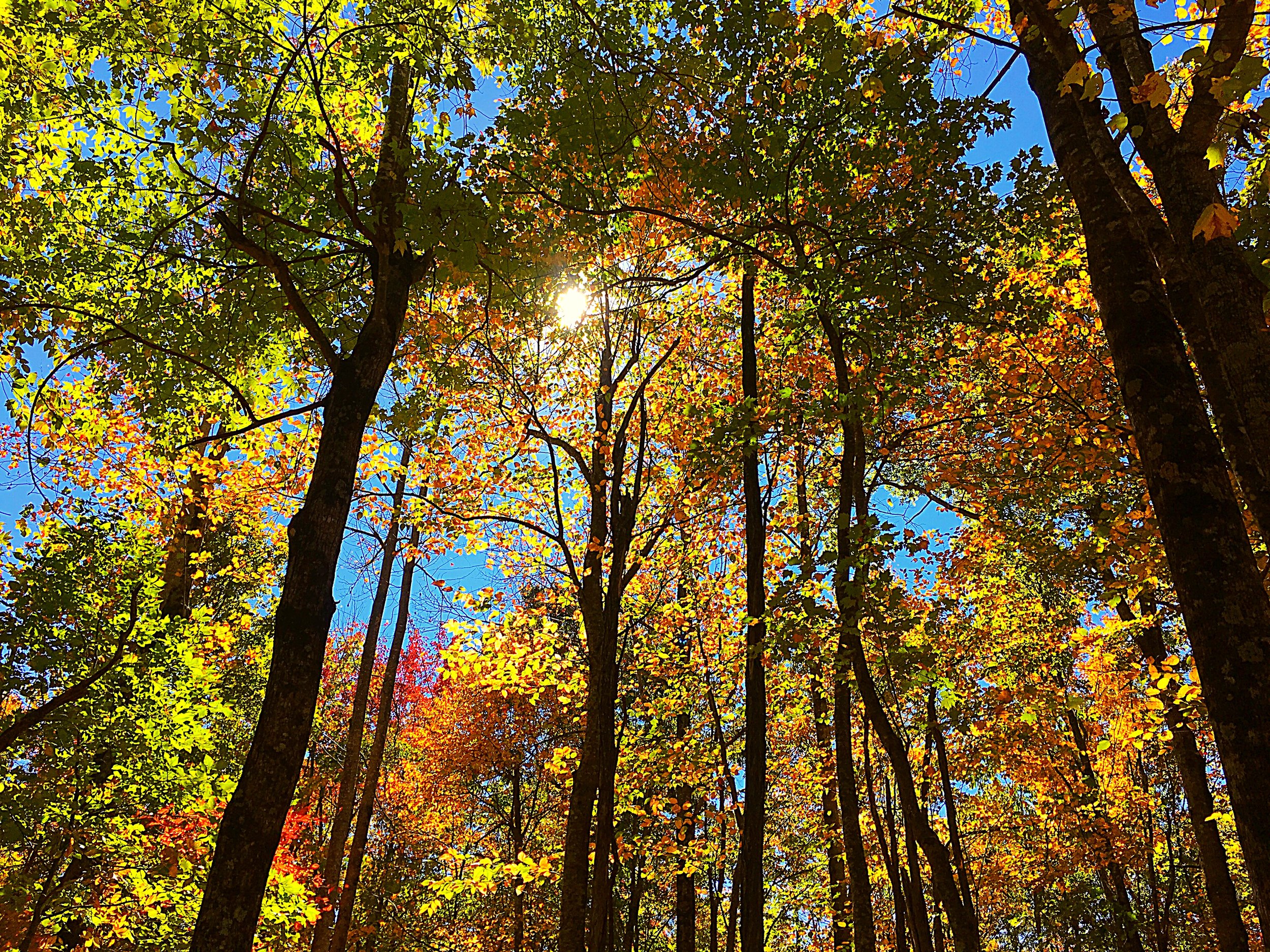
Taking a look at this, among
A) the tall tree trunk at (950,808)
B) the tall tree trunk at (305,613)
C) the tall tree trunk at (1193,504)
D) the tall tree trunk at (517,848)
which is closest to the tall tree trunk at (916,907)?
the tall tree trunk at (950,808)

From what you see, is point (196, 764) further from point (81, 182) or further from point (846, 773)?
point (846, 773)

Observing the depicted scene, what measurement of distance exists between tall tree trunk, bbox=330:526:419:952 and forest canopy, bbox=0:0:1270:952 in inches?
4.3

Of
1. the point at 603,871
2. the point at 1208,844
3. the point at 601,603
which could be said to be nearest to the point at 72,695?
the point at 601,603

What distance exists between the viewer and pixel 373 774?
13125 mm

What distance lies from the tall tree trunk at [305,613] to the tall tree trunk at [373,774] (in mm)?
6095

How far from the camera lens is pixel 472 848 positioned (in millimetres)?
30281

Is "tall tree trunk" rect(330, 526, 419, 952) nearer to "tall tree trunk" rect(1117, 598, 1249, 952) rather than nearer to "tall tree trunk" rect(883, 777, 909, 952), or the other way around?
"tall tree trunk" rect(883, 777, 909, 952)

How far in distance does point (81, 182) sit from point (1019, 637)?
16.3 metres

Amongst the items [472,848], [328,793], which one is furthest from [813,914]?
[328,793]

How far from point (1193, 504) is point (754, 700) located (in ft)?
16.4

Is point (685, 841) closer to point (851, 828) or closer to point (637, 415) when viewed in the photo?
point (851, 828)

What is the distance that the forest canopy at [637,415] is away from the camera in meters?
4.11

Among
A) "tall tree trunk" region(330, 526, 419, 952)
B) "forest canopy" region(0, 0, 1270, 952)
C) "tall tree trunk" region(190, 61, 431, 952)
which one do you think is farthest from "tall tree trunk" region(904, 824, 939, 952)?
"tall tree trunk" region(190, 61, 431, 952)

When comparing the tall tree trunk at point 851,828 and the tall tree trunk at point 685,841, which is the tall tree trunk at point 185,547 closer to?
the tall tree trunk at point 685,841
